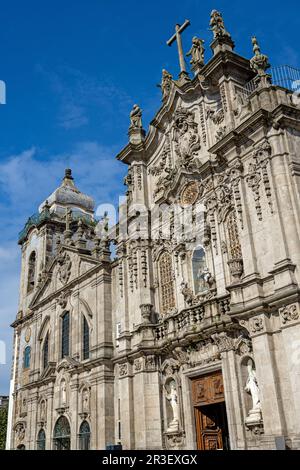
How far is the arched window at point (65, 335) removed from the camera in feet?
84.8

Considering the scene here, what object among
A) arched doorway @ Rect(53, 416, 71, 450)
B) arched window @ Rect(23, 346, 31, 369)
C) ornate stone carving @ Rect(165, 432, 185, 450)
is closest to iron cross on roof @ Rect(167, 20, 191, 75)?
ornate stone carving @ Rect(165, 432, 185, 450)

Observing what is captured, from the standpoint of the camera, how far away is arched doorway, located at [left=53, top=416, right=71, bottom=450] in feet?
77.2

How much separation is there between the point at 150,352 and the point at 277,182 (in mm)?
8093

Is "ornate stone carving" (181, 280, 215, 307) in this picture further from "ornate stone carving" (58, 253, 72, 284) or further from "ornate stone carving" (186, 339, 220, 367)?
"ornate stone carving" (58, 253, 72, 284)

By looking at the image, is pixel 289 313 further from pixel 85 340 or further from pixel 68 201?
pixel 68 201

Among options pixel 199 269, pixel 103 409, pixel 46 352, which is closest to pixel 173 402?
pixel 103 409

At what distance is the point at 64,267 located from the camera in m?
27.6

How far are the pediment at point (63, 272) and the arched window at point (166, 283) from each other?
4498mm

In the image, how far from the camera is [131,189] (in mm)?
23312

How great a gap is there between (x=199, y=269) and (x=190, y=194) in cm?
305

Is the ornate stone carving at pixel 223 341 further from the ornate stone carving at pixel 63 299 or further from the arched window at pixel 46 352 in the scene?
the arched window at pixel 46 352

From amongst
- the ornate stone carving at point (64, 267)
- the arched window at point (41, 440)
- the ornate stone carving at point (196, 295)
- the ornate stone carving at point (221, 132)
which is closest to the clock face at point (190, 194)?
the ornate stone carving at point (221, 132)
